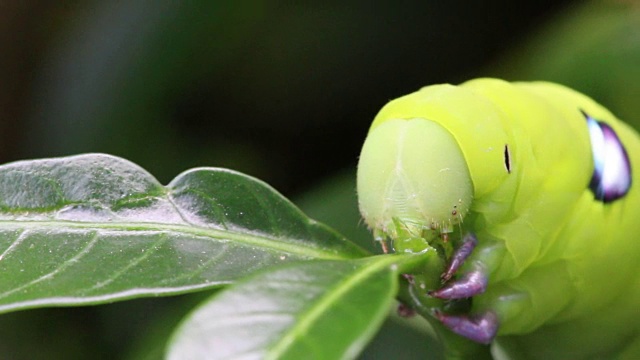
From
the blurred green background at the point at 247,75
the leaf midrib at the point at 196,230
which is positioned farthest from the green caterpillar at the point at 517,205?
the blurred green background at the point at 247,75

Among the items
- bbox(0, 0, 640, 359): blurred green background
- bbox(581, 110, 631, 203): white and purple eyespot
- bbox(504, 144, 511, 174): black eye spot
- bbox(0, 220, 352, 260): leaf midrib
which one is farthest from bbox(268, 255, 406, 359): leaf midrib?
bbox(0, 0, 640, 359): blurred green background

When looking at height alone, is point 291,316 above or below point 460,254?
above

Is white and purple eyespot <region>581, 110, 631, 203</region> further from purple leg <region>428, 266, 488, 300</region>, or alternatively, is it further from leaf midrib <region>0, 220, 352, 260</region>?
leaf midrib <region>0, 220, 352, 260</region>

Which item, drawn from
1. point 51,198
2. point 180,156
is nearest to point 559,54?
point 180,156

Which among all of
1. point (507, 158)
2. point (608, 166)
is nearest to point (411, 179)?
point (507, 158)

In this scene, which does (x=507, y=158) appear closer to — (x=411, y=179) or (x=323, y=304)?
(x=411, y=179)

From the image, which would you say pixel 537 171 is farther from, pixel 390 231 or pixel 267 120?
pixel 267 120
